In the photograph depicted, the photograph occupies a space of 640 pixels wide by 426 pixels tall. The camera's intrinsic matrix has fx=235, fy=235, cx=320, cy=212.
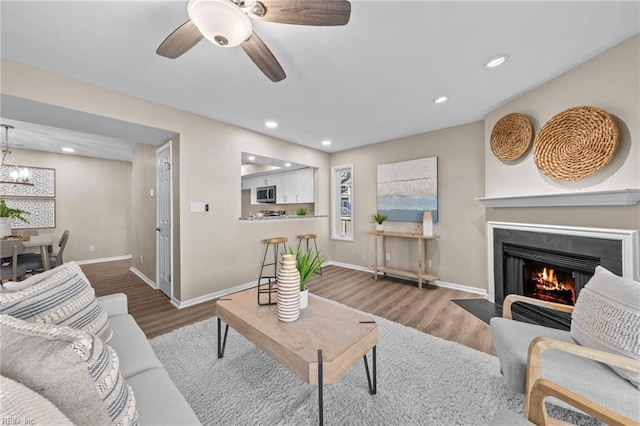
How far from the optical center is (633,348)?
1.08 m

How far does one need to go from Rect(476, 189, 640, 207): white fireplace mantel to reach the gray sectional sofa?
9.86 feet

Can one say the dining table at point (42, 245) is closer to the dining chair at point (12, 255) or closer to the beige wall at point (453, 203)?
the dining chair at point (12, 255)

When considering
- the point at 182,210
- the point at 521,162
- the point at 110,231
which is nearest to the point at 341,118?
the point at 521,162

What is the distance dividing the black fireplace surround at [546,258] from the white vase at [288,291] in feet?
8.20

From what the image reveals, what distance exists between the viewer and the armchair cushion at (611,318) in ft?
3.60

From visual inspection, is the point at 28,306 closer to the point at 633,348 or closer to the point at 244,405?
the point at 244,405

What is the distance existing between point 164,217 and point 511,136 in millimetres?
4645

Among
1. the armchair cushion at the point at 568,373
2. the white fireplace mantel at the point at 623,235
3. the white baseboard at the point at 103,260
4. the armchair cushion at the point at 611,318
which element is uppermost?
the white fireplace mantel at the point at 623,235

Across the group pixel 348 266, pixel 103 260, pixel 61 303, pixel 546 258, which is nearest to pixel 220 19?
pixel 61 303

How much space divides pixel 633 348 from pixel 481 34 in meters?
2.03

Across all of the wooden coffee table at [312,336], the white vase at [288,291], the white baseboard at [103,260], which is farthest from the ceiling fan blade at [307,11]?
the white baseboard at [103,260]

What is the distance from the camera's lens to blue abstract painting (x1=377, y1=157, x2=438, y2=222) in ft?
12.4

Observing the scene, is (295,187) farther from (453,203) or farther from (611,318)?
(611,318)

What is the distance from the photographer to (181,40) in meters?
1.43
